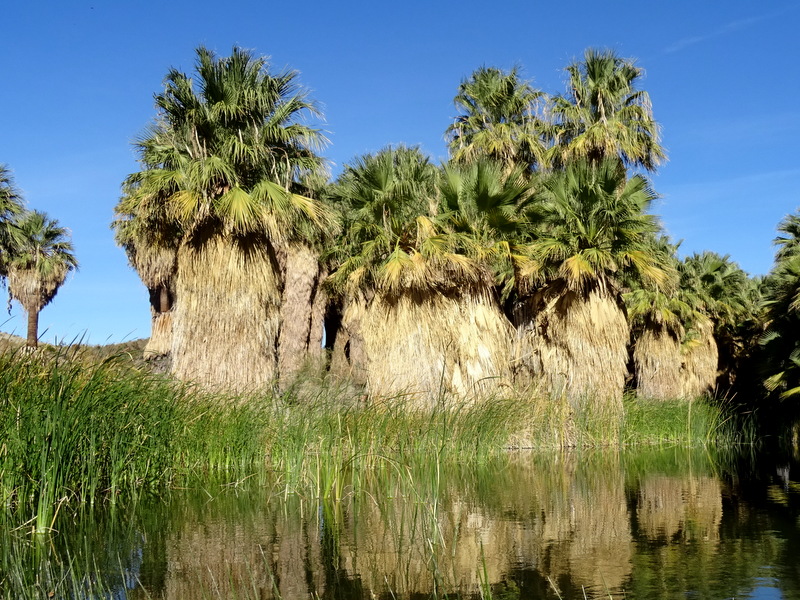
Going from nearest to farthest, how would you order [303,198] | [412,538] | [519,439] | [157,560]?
[157,560]
[412,538]
[519,439]
[303,198]

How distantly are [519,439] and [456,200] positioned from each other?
6357 mm

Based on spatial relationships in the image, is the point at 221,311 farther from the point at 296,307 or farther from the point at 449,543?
the point at 449,543

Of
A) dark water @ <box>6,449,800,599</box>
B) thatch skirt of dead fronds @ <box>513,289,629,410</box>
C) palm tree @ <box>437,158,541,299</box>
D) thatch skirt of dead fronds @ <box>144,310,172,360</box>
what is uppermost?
palm tree @ <box>437,158,541,299</box>

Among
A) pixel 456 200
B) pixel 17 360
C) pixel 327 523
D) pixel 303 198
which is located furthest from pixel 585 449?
pixel 17 360

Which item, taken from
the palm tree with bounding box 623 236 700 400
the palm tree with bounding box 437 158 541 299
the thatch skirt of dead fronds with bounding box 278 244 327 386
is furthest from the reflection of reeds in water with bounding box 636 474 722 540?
the palm tree with bounding box 623 236 700 400

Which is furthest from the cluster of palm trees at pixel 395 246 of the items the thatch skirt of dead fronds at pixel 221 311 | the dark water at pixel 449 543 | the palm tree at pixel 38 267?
the palm tree at pixel 38 267

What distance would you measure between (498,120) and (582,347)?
11702 mm

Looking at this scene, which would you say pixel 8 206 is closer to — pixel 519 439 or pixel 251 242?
pixel 251 242

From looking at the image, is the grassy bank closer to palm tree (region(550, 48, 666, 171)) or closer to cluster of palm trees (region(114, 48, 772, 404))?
cluster of palm trees (region(114, 48, 772, 404))

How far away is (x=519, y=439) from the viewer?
18125mm

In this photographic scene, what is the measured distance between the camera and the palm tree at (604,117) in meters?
27.0

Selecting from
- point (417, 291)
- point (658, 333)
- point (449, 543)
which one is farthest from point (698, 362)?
point (449, 543)

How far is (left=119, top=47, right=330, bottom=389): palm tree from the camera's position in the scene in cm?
1856

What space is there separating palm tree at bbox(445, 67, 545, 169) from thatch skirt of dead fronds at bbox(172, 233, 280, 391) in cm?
1183
